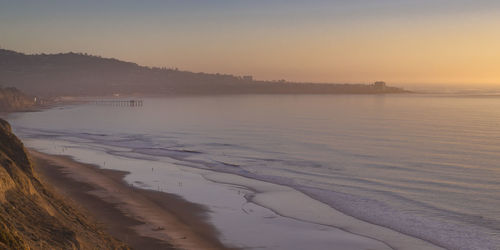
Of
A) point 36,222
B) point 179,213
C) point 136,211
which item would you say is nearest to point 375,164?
point 179,213

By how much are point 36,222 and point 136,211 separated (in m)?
Result: 7.12

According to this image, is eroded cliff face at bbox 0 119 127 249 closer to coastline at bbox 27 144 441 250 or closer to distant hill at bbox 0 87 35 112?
coastline at bbox 27 144 441 250

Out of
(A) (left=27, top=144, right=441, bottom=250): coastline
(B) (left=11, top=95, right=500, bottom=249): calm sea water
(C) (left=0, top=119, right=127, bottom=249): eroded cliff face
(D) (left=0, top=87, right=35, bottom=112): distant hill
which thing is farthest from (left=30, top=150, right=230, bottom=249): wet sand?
(D) (left=0, top=87, right=35, bottom=112): distant hill

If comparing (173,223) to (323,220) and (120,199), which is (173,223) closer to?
(120,199)

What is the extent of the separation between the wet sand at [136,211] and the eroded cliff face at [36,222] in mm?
1634

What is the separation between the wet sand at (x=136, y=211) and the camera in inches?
544

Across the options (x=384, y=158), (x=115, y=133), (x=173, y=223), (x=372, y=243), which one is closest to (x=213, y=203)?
(x=173, y=223)

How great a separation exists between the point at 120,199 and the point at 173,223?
11.4 feet

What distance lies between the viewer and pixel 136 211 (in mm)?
16703

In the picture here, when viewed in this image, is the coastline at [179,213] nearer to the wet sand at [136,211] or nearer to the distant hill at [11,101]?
the wet sand at [136,211]

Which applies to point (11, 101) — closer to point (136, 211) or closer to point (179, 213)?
point (136, 211)

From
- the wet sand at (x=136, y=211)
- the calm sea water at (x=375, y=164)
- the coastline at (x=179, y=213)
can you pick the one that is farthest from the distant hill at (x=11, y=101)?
the wet sand at (x=136, y=211)

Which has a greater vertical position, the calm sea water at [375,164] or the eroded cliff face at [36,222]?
the eroded cliff face at [36,222]

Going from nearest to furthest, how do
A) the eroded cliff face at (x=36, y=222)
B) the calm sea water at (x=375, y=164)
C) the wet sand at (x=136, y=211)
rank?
1. the eroded cliff face at (x=36, y=222)
2. the wet sand at (x=136, y=211)
3. the calm sea water at (x=375, y=164)
